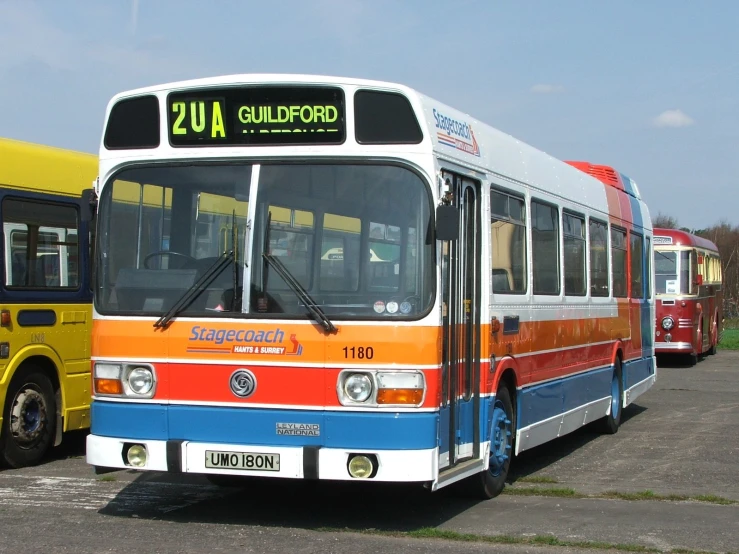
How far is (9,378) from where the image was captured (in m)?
10.8

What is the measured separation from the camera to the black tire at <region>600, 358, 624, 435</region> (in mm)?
14305

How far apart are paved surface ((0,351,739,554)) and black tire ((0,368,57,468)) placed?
24cm

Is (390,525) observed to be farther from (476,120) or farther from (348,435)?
(476,120)

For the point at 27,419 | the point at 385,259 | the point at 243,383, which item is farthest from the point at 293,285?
the point at 27,419

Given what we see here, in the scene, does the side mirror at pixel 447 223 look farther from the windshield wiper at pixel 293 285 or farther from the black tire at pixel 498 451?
the black tire at pixel 498 451

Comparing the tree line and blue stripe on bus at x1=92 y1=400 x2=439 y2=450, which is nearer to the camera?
blue stripe on bus at x1=92 y1=400 x2=439 y2=450

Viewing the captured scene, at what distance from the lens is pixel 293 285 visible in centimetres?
782

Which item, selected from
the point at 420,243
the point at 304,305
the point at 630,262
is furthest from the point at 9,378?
the point at 630,262

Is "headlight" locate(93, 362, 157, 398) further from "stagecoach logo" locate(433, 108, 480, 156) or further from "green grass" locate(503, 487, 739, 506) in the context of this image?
"green grass" locate(503, 487, 739, 506)

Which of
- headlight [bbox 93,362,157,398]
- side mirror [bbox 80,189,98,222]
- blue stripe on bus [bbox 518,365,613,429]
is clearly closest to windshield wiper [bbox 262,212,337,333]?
headlight [bbox 93,362,157,398]

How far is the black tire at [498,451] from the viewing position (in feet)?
30.4

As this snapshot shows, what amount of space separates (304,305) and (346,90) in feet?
5.02

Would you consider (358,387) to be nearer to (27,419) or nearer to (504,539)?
(504,539)

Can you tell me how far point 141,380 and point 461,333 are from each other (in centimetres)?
236
